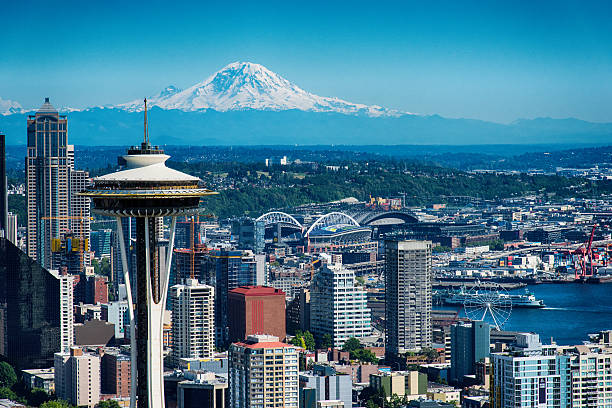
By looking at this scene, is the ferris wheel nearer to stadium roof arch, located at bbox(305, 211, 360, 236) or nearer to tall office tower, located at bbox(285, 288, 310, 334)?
tall office tower, located at bbox(285, 288, 310, 334)

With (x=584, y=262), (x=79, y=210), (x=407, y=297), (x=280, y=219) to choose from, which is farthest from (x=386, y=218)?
(x=407, y=297)

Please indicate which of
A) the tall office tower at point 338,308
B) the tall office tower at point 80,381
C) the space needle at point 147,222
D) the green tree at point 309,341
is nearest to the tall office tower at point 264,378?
the tall office tower at point 80,381

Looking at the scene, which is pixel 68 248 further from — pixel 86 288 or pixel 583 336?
pixel 583 336

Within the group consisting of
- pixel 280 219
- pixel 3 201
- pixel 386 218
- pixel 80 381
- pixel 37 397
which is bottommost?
pixel 37 397

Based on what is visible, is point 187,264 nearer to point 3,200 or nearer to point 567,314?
point 3,200

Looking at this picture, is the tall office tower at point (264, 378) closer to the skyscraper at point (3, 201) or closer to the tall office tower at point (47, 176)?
the skyscraper at point (3, 201)

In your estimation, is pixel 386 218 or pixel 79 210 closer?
pixel 79 210
